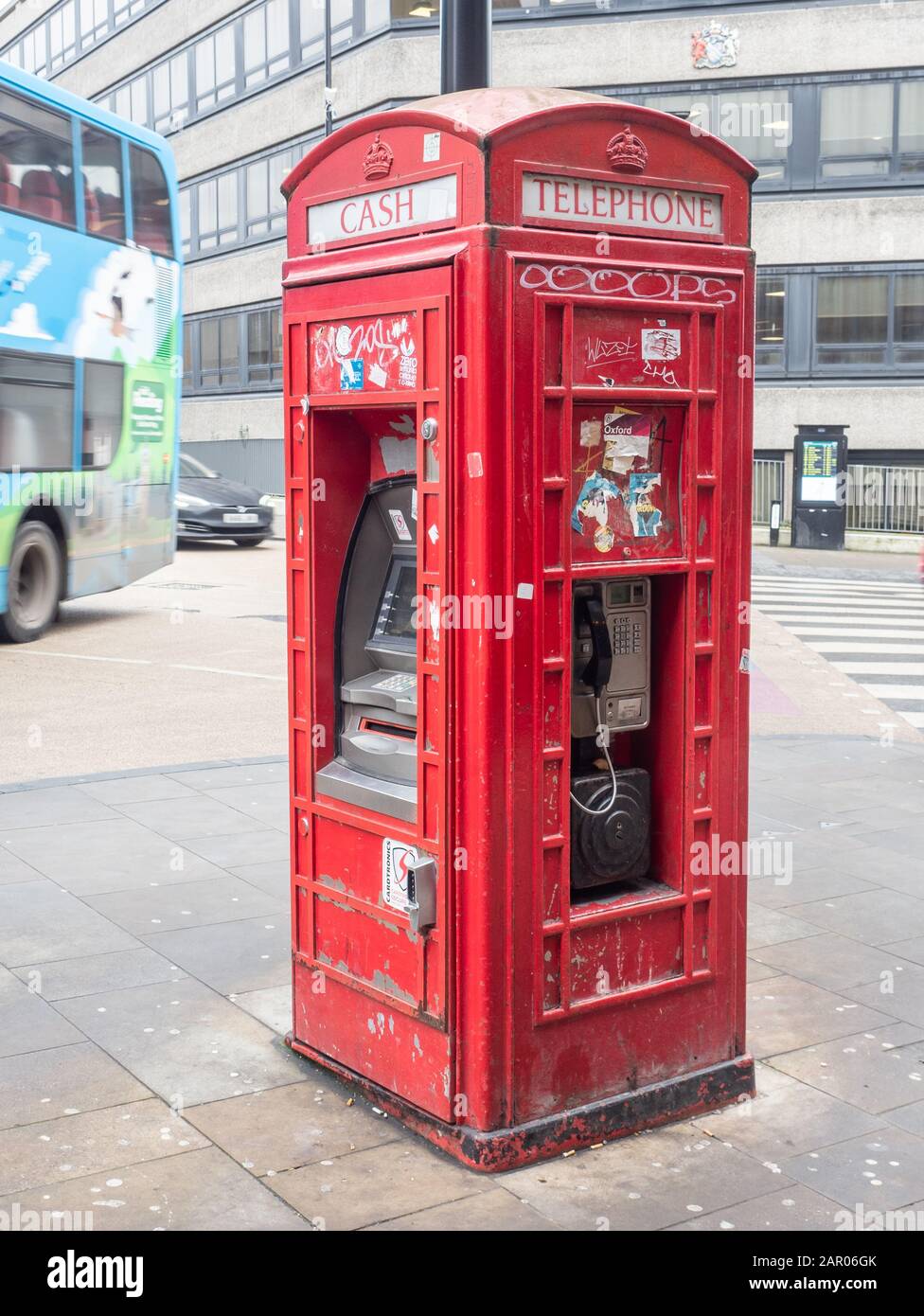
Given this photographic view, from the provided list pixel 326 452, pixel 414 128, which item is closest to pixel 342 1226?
pixel 326 452

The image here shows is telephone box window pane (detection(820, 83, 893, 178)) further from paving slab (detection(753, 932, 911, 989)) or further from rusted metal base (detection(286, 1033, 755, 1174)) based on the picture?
rusted metal base (detection(286, 1033, 755, 1174))

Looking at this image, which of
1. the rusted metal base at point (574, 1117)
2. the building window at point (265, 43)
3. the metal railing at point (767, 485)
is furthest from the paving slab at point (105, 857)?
the building window at point (265, 43)

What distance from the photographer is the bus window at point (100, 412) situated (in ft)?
47.5

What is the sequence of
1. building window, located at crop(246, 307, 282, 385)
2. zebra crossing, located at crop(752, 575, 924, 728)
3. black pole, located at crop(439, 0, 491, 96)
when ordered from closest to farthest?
black pole, located at crop(439, 0, 491, 96) → zebra crossing, located at crop(752, 575, 924, 728) → building window, located at crop(246, 307, 282, 385)

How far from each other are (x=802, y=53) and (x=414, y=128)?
30288 mm

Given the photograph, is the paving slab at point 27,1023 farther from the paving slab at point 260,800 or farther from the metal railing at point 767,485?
the metal railing at point 767,485

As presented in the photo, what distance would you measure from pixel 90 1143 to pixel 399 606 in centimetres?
185

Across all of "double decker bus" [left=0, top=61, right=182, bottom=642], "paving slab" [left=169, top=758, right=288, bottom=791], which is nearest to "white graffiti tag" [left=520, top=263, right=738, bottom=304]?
"paving slab" [left=169, top=758, right=288, bottom=791]

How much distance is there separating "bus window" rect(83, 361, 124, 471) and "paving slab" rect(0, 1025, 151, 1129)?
1061 centimetres

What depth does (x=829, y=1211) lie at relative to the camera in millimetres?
3838

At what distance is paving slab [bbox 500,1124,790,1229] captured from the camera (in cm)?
382

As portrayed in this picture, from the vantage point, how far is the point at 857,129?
102 ft
